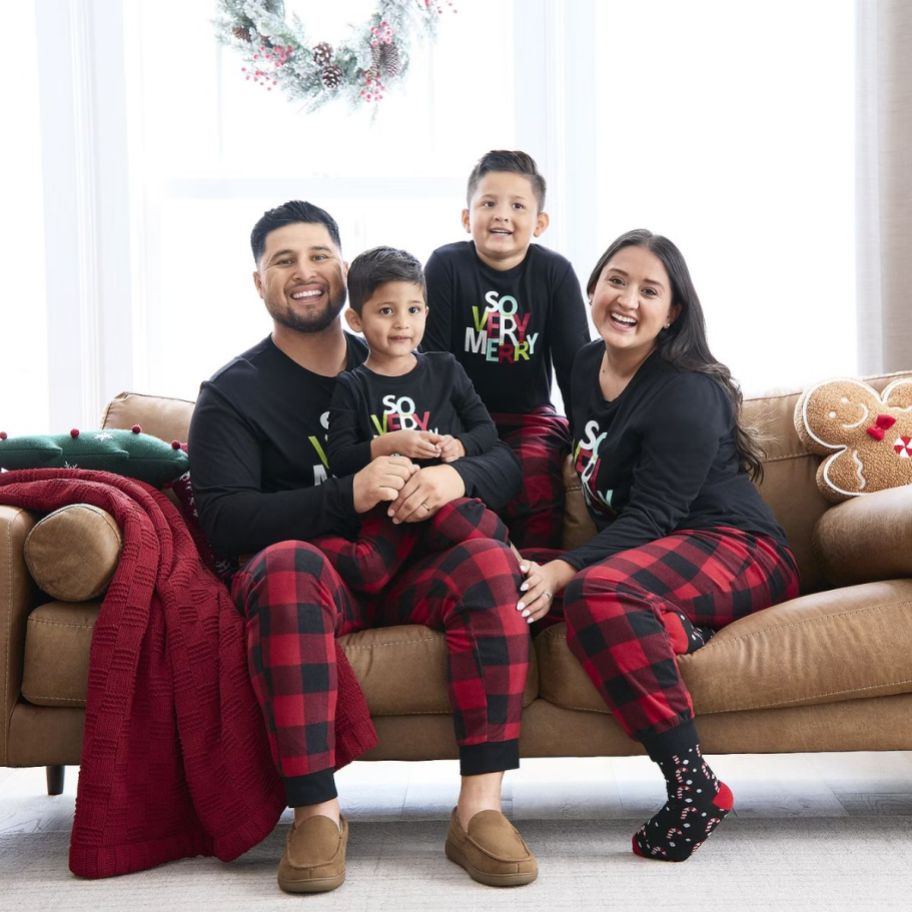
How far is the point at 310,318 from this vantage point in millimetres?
2273

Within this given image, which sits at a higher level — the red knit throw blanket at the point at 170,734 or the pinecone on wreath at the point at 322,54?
the pinecone on wreath at the point at 322,54

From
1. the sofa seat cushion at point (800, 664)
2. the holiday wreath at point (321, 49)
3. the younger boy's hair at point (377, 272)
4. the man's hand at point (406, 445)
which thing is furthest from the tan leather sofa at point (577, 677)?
the holiday wreath at point (321, 49)

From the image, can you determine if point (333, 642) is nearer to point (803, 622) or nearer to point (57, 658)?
point (57, 658)

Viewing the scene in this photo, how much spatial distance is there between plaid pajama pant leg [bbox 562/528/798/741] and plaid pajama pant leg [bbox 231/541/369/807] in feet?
1.36

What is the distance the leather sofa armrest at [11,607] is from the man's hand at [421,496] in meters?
0.64

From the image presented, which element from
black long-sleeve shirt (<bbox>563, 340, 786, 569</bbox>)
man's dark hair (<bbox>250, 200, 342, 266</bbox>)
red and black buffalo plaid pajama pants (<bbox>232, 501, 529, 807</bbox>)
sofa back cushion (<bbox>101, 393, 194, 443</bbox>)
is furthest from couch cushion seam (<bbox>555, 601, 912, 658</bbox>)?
sofa back cushion (<bbox>101, 393, 194, 443</bbox>)

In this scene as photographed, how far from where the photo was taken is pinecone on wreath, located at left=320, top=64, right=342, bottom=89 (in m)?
3.36

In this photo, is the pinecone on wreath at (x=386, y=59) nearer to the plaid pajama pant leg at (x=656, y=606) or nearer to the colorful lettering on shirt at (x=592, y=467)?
the colorful lettering on shirt at (x=592, y=467)

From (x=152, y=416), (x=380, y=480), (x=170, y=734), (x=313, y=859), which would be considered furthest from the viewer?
(x=152, y=416)

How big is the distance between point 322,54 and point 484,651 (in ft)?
6.96

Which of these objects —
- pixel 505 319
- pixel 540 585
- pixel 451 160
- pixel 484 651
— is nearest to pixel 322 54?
pixel 451 160

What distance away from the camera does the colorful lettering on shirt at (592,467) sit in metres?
2.23

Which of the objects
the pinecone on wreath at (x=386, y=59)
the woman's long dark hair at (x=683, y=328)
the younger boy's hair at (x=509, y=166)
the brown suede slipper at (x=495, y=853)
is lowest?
the brown suede slipper at (x=495, y=853)

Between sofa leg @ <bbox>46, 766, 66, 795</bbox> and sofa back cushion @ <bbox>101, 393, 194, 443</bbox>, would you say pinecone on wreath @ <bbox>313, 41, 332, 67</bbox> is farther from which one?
sofa leg @ <bbox>46, 766, 66, 795</bbox>
